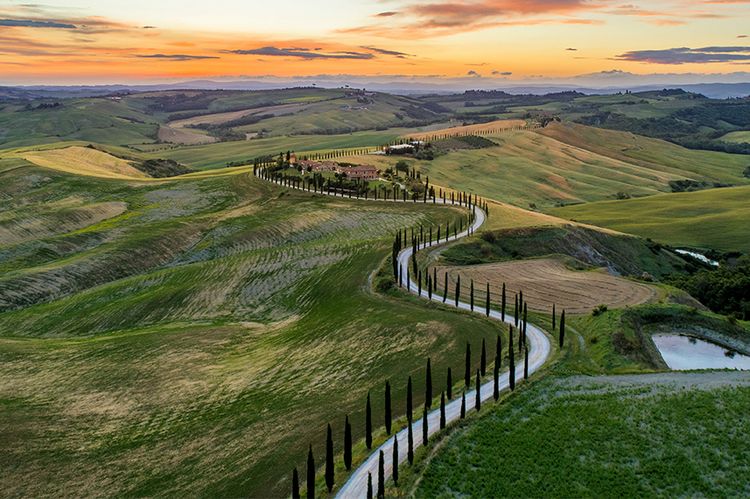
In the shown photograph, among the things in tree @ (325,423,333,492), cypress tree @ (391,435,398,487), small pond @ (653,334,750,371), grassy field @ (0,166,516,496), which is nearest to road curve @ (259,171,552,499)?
cypress tree @ (391,435,398,487)

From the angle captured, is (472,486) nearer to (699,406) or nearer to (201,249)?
(699,406)

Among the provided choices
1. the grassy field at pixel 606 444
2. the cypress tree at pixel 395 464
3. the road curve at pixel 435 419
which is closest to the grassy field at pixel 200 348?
the road curve at pixel 435 419

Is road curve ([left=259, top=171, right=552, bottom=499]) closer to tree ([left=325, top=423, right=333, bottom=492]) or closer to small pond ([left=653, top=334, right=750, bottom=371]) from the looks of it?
tree ([left=325, top=423, right=333, bottom=492])

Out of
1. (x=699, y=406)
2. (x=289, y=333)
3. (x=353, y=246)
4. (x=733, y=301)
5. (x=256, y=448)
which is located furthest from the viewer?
(x=353, y=246)

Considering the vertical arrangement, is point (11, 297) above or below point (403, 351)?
below

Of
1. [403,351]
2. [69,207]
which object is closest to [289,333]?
[403,351]

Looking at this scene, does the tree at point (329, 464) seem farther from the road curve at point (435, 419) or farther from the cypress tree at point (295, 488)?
the cypress tree at point (295, 488)
